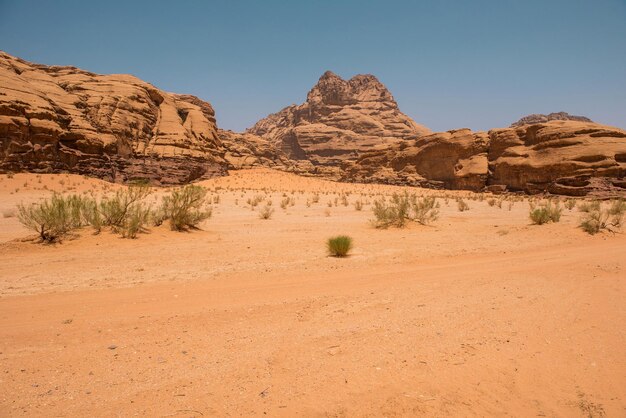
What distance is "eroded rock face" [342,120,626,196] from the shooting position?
3250cm

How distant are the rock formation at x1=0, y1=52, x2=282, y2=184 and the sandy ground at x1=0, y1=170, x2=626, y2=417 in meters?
24.4

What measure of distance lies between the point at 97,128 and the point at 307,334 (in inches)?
1374

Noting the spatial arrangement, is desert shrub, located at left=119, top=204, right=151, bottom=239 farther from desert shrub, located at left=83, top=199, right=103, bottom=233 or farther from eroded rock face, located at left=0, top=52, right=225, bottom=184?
eroded rock face, located at left=0, top=52, right=225, bottom=184

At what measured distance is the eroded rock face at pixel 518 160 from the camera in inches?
1280

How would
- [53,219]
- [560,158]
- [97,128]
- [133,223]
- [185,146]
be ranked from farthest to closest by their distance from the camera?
[185,146] → [560,158] → [97,128] → [133,223] → [53,219]

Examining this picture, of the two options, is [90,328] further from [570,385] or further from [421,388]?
[570,385]

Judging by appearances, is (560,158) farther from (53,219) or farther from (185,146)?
(53,219)

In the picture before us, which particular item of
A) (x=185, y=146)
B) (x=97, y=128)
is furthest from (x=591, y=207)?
(x=97, y=128)

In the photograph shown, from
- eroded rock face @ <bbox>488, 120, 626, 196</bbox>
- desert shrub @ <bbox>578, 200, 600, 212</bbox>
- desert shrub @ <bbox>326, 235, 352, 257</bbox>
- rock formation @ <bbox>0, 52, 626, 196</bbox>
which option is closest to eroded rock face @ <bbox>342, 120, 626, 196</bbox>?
eroded rock face @ <bbox>488, 120, 626, 196</bbox>

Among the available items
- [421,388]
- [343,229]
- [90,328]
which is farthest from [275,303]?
[343,229]

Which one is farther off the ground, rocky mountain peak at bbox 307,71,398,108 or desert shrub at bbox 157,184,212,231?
rocky mountain peak at bbox 307,71,398,108

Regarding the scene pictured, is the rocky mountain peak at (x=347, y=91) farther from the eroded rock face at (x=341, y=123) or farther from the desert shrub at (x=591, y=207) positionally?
the desert shrub at (x=591, y=207)

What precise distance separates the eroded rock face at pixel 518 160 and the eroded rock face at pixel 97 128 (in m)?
23.8

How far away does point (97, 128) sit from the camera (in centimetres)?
3278
